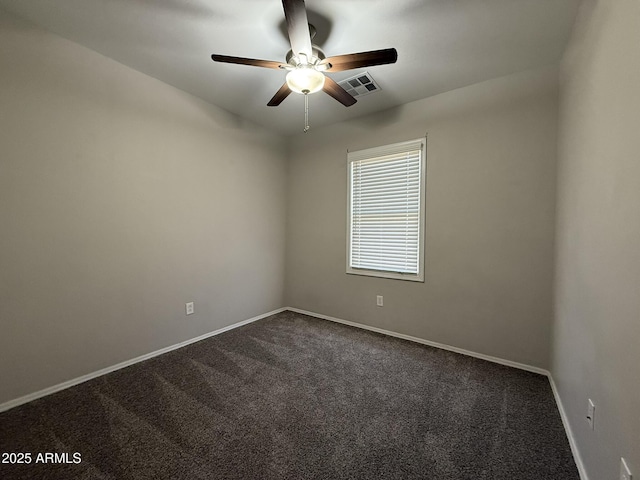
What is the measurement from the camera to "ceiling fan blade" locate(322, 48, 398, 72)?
5.03ft

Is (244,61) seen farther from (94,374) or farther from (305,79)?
(94,374)

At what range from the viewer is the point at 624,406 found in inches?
35.9

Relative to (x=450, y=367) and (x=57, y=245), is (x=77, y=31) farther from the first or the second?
(x=450, y=367)

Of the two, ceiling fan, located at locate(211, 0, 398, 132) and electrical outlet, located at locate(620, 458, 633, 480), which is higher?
ceiling fan, located at locate(211, 0, 398, 132)

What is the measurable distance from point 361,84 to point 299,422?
2871mm

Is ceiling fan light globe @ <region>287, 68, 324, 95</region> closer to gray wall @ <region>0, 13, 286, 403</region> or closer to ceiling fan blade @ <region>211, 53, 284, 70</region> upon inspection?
ceiling fan blade @ <region>211, 53, 284, 70</region>

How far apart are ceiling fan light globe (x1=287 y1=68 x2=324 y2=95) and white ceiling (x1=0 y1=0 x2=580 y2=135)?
0.40 metres

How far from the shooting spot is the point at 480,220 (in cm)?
247

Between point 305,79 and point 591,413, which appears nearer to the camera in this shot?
point 591,413

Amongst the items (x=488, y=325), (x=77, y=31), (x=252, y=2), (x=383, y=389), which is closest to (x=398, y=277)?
(x=488, y=325)

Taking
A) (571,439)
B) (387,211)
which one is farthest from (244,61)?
(571,439)

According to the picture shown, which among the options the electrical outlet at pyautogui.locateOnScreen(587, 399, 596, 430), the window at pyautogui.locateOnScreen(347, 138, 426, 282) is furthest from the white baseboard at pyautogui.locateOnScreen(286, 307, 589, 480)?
the window at pyautogui.locateOnScreen(347, 138, 426, 282)

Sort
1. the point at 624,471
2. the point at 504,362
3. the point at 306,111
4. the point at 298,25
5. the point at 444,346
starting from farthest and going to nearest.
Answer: the point at 306,111
the point at 444,346
the point at 504,362
the point at 298,25
the point at 624,471

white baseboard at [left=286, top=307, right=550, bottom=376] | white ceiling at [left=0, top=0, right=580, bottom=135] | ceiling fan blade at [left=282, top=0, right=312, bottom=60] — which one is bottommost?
white baseboard at [left=286, top=307, right=550, bottom=376]
